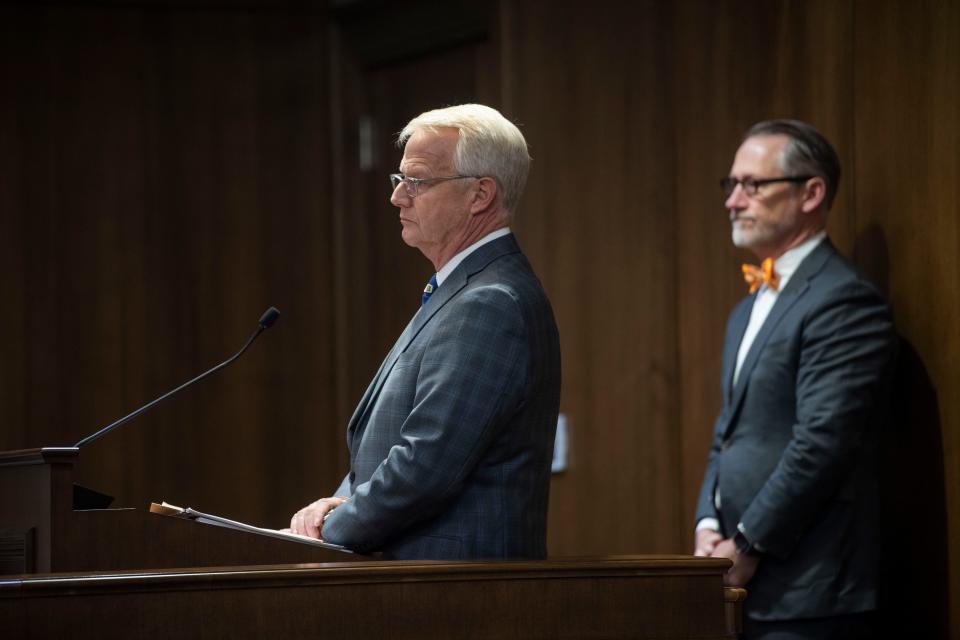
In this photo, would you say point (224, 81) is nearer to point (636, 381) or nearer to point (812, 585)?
point (636, 381)

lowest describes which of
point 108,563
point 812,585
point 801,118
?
point 812,585

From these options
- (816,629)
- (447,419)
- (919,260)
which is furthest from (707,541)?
(447,419)

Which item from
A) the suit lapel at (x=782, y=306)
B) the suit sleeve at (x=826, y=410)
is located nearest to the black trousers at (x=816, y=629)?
the suit sleeve at (x=826, y=410)

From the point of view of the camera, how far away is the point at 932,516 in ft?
10.9

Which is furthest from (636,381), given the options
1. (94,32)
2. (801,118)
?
(94,32)

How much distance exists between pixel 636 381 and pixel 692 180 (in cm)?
68

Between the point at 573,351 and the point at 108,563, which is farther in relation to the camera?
the point at 573,351

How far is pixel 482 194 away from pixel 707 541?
3.92ft

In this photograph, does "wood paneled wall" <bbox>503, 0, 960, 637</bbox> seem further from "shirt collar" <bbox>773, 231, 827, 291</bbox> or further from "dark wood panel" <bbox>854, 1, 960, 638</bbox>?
"shirt collar" <bbox>773, 231, 827, 291</bbox>

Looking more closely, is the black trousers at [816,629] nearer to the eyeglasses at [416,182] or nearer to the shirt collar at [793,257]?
the shirt collar at [793,257]

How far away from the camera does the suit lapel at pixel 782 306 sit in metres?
3.29

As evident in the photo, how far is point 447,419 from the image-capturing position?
7.41 feet

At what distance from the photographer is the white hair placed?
2572mm

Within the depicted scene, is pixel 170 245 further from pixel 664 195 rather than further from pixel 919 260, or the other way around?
pixel 919 260
